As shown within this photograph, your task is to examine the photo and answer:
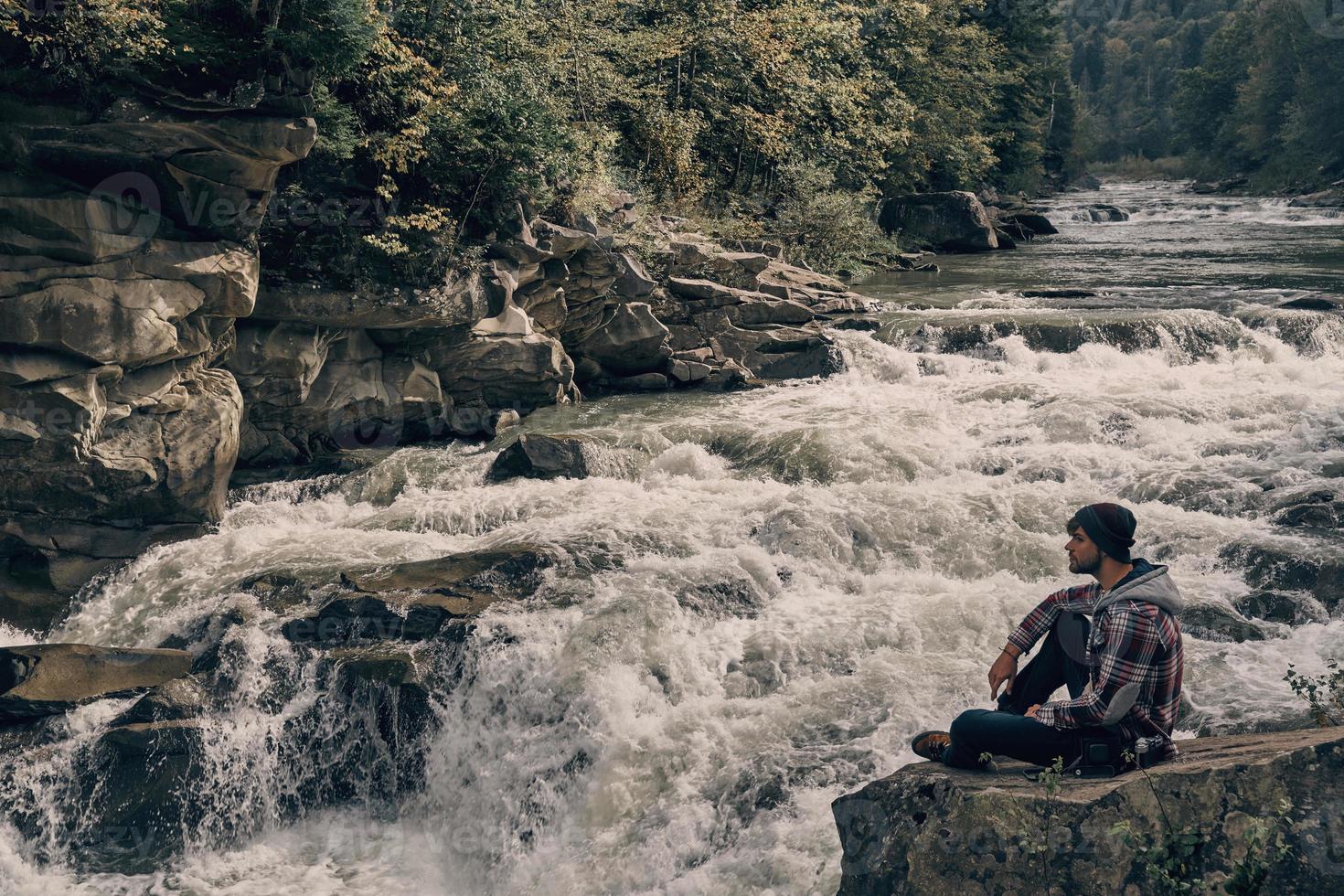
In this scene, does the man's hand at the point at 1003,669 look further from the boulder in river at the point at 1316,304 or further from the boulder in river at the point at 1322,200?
the boulder in river at the point at 1322,200

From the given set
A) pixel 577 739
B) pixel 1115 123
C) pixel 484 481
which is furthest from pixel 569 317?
pixel 1115 123

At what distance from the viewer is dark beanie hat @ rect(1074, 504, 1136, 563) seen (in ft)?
17.0

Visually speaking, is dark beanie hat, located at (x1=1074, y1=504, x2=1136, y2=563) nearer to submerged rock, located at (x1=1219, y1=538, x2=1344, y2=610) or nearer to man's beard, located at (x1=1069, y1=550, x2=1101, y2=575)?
man's beard, located at (x1=1069, y1=550, x2=1101, y2=575)

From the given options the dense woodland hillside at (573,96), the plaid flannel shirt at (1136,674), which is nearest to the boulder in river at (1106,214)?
the dense woodland hillside at (573,96)

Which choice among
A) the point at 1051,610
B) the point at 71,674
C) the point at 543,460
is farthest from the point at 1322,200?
the point at 71,674

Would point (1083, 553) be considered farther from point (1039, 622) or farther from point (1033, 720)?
point (1033, 720)

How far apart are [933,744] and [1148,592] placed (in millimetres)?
1388

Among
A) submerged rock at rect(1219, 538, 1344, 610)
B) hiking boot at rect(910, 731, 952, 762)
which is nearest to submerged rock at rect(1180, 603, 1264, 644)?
submerged rock at rect(1219, 538, 1344, 610)

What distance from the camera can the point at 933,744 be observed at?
5711mm

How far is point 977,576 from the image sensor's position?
10.1 m

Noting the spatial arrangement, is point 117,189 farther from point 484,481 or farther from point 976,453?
point 976,453

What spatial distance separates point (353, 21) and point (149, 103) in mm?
2193

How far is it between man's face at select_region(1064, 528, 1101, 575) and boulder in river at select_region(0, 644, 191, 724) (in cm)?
696

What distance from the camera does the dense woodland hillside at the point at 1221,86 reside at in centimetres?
5241
